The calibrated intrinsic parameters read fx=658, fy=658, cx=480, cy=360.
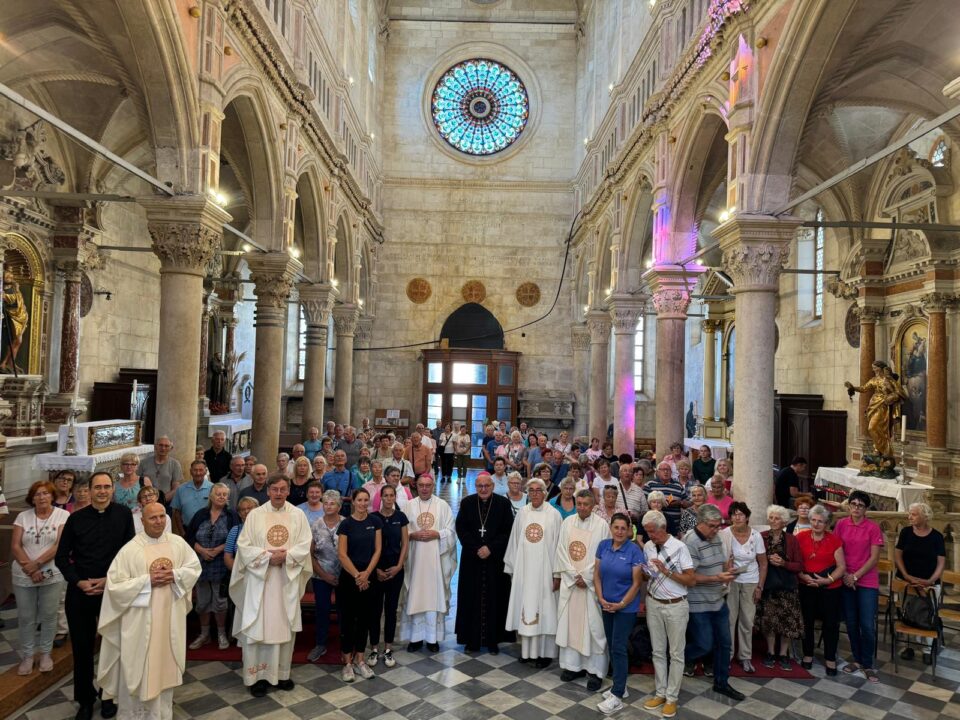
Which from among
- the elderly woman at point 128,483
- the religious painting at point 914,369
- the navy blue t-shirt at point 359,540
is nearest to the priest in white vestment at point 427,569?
the navy blue t-shirt at point 359,540

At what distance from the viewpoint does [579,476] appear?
7984 millimetres

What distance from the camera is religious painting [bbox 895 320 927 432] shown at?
11.2 metres

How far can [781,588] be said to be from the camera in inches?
217

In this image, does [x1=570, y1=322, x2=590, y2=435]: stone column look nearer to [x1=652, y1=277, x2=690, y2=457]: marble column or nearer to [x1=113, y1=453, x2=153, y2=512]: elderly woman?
[x1=652, y1=277, x2=690, y2=457]: marble column

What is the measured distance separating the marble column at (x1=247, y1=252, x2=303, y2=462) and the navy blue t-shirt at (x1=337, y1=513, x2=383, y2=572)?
681 cm

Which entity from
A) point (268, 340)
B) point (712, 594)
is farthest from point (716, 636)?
point (268, 340)

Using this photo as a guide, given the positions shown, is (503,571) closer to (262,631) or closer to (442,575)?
(442,575)

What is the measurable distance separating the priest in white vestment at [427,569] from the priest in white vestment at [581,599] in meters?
1.08

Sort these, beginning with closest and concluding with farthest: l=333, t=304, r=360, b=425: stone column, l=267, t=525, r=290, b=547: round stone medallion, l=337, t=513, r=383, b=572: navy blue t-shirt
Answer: l=267, t=525, r=290, b=547: round stone medallion, l=337, t=513, r=383, b=572: navy blue t-shirt, l=333, t=304, r=360, b=425: stone column

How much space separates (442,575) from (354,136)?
14840 mm

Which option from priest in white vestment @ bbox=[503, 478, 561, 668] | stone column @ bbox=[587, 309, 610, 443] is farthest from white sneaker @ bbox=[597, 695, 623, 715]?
stone column @ bbox=[587, 309, 610, 443]

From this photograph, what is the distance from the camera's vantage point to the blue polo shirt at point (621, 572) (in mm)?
4848

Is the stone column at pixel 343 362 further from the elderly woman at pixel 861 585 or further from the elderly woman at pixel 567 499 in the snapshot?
the elderly woman at pixel 861 585

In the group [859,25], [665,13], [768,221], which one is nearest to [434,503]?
[768,221]
